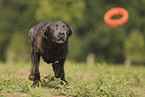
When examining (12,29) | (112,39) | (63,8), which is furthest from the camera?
(12,29)

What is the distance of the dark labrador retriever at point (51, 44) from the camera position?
530 cm

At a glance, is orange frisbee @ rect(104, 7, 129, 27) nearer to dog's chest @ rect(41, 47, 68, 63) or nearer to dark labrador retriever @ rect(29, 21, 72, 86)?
dark labrador retriever @ rect(29, 21, 72, 86)

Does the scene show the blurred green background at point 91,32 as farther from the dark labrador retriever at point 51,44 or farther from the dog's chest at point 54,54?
the dog's chest at point 54,54

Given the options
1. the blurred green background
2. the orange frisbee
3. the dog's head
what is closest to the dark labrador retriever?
the dog's head

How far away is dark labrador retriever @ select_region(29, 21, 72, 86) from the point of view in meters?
5.30

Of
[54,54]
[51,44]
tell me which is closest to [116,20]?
[54,54]

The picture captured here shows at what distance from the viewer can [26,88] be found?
5.41 metres

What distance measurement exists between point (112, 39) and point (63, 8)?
1152 cm

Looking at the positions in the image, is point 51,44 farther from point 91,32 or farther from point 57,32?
point 91,32

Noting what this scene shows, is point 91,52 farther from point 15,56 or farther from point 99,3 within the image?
point 15,56

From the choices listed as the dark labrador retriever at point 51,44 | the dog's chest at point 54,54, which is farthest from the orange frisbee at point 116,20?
the dog's chest at point 54,54

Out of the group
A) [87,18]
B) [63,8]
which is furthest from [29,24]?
[87,18]

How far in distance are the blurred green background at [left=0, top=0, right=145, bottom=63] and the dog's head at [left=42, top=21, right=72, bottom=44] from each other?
56.6 feet

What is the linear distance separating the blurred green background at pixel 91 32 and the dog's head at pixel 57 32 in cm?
1725
